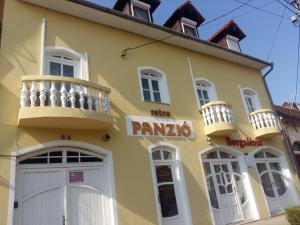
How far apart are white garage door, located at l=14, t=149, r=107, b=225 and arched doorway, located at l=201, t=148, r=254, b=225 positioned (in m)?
4.09

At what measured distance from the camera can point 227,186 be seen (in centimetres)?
997

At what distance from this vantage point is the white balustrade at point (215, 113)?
392 inches

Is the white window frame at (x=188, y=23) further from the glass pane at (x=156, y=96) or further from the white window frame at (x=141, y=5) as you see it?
the glass pane at (x=156, y=96)

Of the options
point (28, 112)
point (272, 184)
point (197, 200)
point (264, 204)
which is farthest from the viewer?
point (272, 184)

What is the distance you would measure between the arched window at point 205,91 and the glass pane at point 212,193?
10.4 ft

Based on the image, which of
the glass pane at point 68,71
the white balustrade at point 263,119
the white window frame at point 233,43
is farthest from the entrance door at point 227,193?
the white window frame at point 233,43

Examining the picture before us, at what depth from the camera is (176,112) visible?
9633 mm

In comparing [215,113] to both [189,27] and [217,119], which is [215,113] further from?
[189,27]

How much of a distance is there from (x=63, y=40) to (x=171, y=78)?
13.5ft

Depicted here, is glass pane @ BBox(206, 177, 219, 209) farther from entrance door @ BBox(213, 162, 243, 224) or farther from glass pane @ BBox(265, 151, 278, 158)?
glass pane @ BBox(265, 151, 278, 158)

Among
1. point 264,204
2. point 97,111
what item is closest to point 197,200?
point 264,204

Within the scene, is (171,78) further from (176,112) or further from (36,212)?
(36,212)

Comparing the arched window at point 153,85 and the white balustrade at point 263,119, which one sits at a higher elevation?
the arched window at point 153,85

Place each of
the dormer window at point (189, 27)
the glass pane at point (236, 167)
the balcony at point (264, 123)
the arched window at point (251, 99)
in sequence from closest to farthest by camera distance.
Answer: the glass pane at point (236, 167), the balcony at point (264, 123), the dormer window at point (189, 27), the arched window at point (251, 99)
